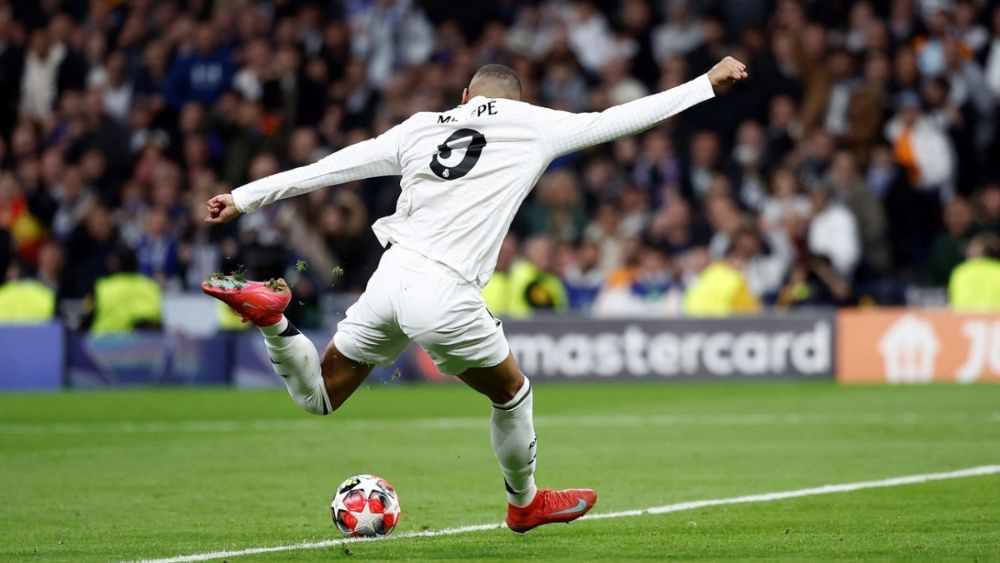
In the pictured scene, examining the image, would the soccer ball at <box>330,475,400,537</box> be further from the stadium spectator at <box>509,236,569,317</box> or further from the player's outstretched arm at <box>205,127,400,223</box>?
the stadium spectator at <box>509,236,569,317</box>

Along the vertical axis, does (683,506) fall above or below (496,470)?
above

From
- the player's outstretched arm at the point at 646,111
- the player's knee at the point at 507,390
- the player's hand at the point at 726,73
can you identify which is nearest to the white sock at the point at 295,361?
the player's knee at the point at 507,390

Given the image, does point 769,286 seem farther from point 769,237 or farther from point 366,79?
point 366,79

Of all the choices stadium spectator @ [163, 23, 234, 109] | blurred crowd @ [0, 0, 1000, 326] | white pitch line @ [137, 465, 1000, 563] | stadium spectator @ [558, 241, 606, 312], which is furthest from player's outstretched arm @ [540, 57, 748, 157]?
stadium spectator @ [163, 23, 234, 109]

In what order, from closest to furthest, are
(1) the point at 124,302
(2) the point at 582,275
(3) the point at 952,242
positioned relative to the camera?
(3) the point at 952,242, (1) the point at 124,302, (2) the point at 582,275

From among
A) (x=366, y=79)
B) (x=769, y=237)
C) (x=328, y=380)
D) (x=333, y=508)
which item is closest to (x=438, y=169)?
(x=328, y=380)

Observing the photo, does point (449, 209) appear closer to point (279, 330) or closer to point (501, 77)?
point (501, 77)

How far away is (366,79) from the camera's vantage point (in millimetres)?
23234

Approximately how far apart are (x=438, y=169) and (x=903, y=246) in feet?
46.5

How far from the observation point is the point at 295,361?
782cm

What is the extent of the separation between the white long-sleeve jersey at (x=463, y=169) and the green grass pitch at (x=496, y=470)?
140 cm

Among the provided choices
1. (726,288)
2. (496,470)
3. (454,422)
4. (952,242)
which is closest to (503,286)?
(726,288)

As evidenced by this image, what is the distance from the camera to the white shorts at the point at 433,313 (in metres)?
7.46

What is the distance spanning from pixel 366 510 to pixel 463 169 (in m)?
1.73
